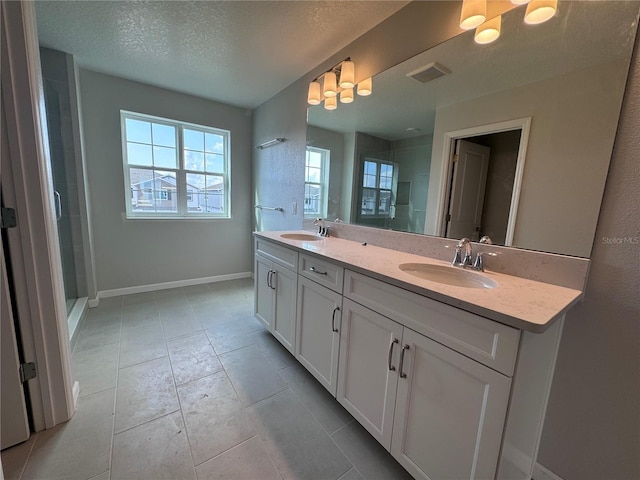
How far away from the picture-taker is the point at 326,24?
180 centimetres

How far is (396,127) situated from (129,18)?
6.53ft

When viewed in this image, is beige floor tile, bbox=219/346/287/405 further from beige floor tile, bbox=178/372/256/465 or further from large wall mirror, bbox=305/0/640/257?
large wall mirror, bbox=305/0/640/257

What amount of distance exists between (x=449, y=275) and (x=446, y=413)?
2.06 feet

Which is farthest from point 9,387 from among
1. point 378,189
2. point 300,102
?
point 300,102

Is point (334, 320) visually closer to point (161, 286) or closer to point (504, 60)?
point (504, 60)

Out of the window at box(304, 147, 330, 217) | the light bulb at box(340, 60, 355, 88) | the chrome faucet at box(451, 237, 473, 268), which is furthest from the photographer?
the window at box(304, 147, 330, 217)

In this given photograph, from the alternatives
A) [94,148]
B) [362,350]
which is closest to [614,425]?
[362,350]

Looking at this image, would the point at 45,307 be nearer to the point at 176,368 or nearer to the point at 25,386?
the point at 25,386

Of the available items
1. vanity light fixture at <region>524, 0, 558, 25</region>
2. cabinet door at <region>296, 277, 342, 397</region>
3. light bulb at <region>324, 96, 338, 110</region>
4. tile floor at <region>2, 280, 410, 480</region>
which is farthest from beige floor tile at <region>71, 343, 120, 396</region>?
vanity light fixture at <region>524, 0, 558, 25</region>

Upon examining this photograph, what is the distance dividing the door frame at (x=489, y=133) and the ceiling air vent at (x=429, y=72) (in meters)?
0.34

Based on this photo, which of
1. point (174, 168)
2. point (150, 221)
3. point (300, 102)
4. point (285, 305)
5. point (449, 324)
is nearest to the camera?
point (449, 324)

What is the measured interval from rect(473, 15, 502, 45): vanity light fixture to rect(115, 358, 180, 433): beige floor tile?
253 cm

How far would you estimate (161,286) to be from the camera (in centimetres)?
331

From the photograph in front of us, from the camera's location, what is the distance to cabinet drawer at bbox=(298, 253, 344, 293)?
1.40m
